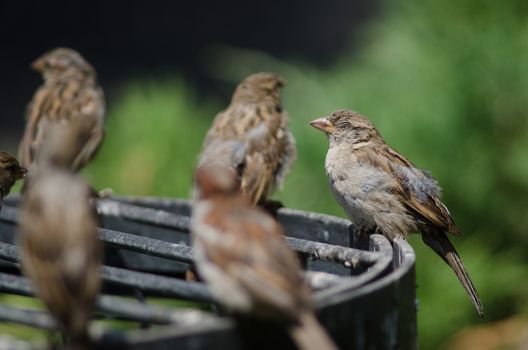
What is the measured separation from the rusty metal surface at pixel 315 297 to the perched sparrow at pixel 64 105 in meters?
1.54

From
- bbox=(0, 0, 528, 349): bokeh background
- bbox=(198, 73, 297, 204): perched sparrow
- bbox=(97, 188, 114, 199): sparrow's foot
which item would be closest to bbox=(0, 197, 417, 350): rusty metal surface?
bbox=(97, 188, 114, 199): sparrow's foot

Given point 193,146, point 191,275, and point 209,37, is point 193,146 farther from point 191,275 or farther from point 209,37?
point 209,37

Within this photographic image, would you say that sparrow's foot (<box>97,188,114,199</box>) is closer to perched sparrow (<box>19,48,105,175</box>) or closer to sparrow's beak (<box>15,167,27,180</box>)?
sparrow's beak (<box>15,167,27,180</box>)

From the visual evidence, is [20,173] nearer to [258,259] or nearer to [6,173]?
[6,173]

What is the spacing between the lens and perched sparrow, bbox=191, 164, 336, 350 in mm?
2309

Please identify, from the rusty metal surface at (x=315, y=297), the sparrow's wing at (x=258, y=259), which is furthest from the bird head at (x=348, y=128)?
the sparrow's wing at (x=258, y=259)

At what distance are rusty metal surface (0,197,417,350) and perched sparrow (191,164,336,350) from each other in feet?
0.20

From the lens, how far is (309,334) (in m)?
2.29

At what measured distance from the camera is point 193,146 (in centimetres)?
680

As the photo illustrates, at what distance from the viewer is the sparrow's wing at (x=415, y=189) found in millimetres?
4703

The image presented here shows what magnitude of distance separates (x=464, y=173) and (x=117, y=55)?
587 centimetres

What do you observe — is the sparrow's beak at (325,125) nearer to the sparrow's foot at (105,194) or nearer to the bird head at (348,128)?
the bird head at (348,128)

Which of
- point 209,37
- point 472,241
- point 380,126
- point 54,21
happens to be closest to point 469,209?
point 472,241

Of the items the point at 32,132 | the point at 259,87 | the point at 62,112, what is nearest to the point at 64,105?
the point at 62,112
